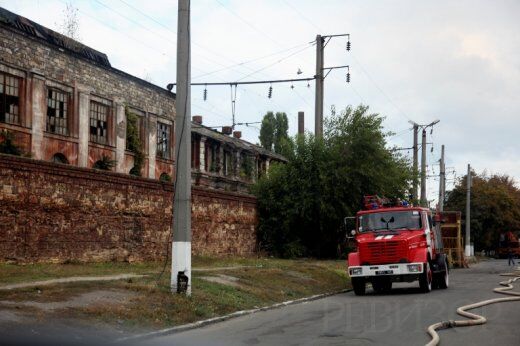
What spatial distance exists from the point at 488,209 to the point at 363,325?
7384 cm

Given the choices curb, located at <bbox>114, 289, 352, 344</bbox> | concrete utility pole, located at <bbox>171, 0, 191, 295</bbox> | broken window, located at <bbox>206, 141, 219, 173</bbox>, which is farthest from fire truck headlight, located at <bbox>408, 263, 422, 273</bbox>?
broken window, located at <bbox>206, 141, 219, 173</bbox>

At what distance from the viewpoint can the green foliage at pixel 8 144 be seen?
28109 millimetres

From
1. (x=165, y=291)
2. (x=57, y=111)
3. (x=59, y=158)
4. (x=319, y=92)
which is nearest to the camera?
(x=165, y=291)

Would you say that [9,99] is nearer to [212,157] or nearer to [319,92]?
[319,92]

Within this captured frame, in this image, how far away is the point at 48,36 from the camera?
117ft

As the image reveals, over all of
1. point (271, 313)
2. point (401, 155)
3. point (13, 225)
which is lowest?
point (271, 313)

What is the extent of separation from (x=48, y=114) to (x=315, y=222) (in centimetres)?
1488

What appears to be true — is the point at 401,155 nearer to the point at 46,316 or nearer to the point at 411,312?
the point at 411,312

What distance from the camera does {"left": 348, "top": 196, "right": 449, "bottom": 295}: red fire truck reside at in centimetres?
2091

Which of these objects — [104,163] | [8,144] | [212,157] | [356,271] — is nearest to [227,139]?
[212,157]

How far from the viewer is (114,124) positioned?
38000 mm

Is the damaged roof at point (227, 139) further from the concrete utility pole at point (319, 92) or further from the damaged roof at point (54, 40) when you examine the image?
the concrete utility pole at point (319, 92)

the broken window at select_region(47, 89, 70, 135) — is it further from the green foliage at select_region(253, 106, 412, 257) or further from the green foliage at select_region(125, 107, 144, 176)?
the green foliage at select_region(253, 106, 412, 257)

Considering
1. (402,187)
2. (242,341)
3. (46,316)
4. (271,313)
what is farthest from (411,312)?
(402,187)
